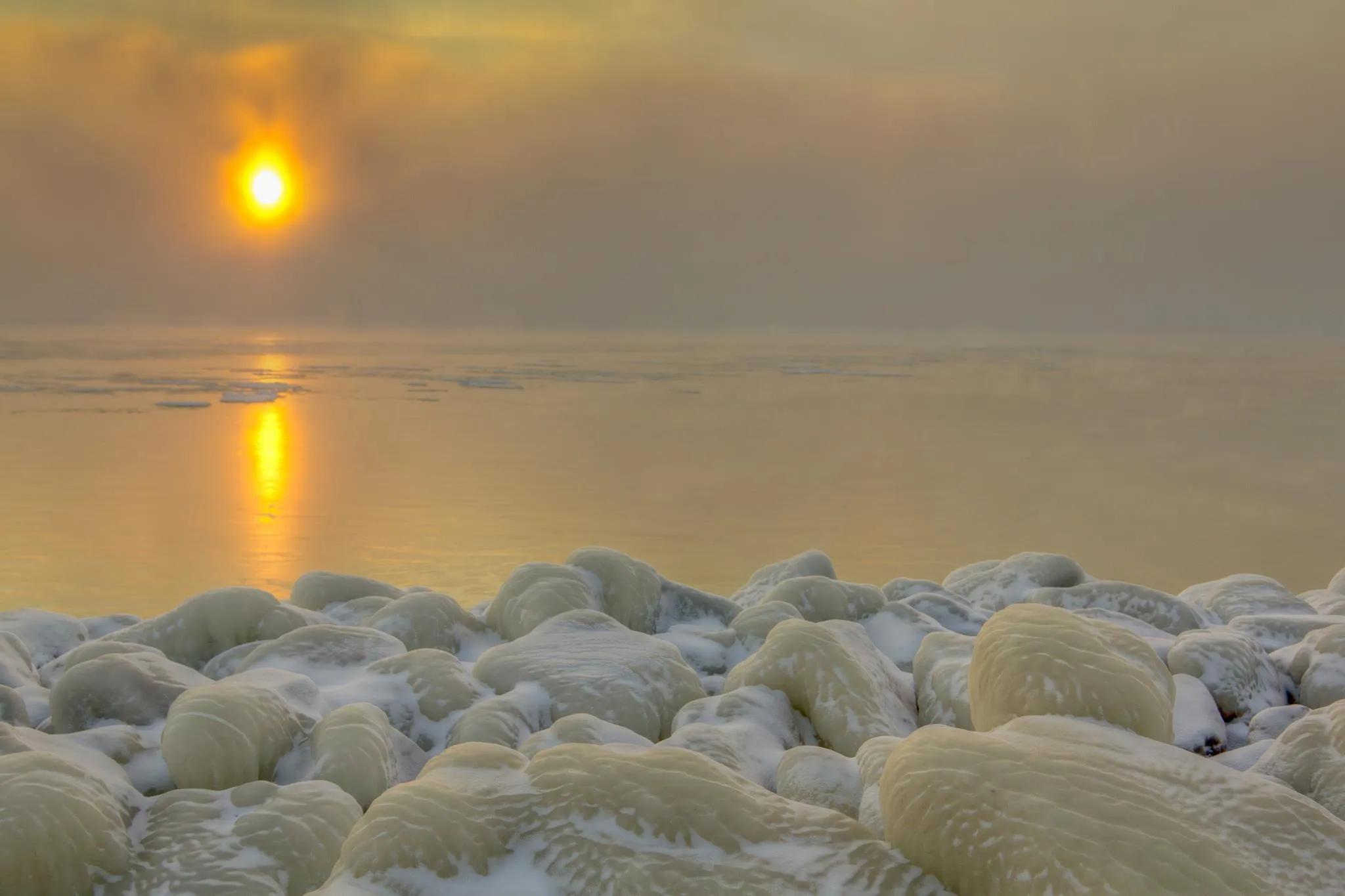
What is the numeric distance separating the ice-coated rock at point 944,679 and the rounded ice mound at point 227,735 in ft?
3.87

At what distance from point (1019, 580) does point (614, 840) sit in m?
2.25

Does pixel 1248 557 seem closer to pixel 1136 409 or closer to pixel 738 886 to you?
pixel 738 886

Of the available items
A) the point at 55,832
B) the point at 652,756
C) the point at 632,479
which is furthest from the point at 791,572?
the point at 632,479

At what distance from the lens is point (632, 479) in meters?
7.82

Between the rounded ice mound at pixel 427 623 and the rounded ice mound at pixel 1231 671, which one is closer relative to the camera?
the rounded ice mound at pixel 1231 671

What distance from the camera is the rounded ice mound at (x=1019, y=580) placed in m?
3.18

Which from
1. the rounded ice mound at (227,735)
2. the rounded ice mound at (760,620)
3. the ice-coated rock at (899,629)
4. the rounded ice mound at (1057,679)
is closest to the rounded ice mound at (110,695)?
the rounded ice mound at (227,735)

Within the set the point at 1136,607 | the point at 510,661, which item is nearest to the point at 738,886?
the point at 510,661

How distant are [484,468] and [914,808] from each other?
22.7ft

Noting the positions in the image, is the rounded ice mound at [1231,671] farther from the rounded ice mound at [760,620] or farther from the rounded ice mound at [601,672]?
the rounded ice mound at [601,672]

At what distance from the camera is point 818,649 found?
2.05 m

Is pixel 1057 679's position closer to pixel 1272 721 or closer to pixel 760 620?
pixel 1272 721

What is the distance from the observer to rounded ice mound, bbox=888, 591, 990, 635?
2.82 metres

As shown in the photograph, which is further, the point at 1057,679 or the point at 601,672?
the point at 601,672
